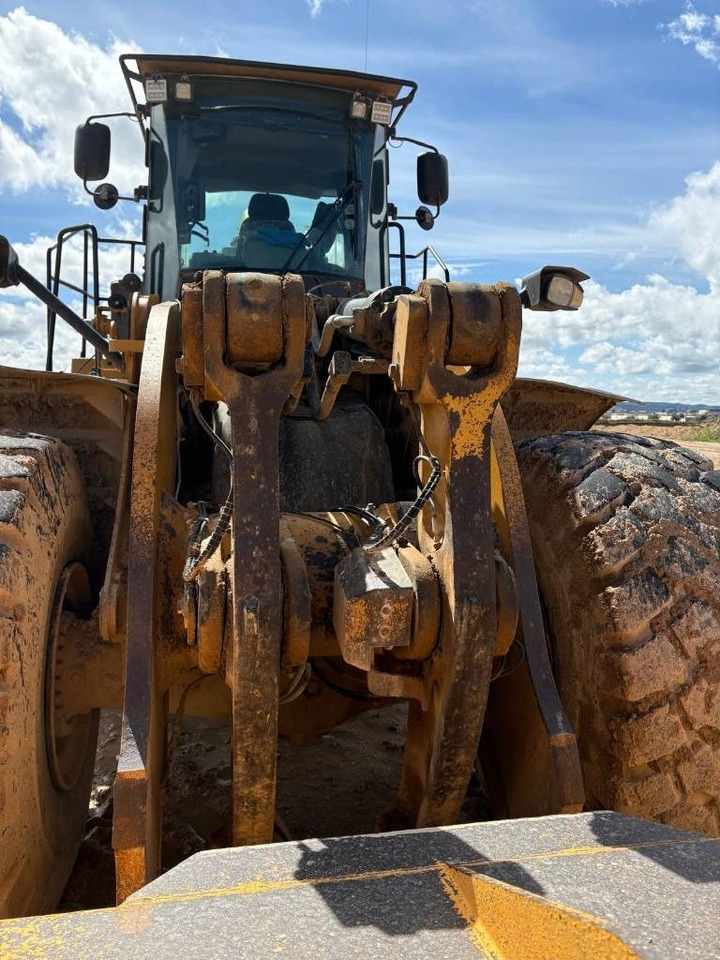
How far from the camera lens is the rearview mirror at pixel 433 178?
4566 millimetres

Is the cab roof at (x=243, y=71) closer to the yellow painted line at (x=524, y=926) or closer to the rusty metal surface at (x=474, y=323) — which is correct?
the rusty metal surface at (x=474, y=323)

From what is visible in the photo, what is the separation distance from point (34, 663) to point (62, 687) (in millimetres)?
239

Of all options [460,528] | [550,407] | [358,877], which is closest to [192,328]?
[460,528]

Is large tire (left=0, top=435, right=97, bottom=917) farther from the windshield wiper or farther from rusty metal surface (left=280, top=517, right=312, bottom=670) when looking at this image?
the windshield wiper

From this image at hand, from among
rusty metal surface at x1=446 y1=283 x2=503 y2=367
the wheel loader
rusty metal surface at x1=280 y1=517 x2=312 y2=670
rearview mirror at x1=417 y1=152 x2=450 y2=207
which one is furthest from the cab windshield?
rusty metal surface at x1=280 y1=517 x2=312 y2=670

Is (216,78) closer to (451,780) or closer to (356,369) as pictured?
(356,369)

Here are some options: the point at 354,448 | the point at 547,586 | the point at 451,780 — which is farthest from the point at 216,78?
the point at 451,780

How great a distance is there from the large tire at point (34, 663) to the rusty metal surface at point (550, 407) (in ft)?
4.92

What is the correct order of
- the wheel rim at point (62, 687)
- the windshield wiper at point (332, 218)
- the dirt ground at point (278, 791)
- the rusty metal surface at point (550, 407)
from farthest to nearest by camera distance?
the windshield wiper at point (332, 218) < the rusty metal surface at point (550, 407) < the dirt ground at point (278, 791) < the wheel rim at point (62, 687)

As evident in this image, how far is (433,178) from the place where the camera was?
15.1 ft

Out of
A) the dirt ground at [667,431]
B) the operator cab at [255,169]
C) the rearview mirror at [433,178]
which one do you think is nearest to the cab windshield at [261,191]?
the operator cab at [255,169]

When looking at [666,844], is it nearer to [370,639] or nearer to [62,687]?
[370,639]

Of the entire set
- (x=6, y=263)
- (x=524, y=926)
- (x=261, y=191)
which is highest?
(x=261, y=191)

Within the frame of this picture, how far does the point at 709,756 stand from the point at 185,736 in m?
2.50
